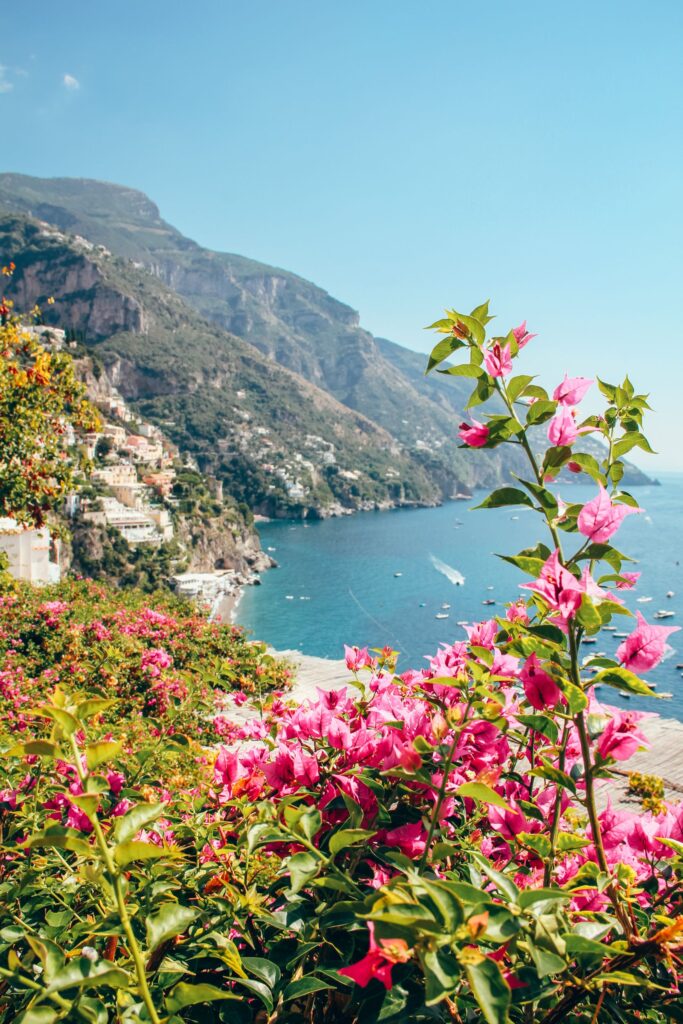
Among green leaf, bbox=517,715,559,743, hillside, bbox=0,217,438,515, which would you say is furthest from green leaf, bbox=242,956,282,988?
hillside, bbox=0,217,438,515

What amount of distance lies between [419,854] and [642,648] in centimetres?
39

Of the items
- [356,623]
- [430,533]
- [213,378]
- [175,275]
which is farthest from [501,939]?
[175,275]

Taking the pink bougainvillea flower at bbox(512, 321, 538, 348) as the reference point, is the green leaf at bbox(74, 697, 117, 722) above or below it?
below

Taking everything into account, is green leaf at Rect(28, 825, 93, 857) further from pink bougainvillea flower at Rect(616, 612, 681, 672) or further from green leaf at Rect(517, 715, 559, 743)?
pink bougainvillea flower at Rect(616, 612, 681, 672)

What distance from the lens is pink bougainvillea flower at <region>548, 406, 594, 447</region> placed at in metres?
0.84

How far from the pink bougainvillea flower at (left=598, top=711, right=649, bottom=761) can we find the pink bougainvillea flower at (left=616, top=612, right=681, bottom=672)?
54 mm

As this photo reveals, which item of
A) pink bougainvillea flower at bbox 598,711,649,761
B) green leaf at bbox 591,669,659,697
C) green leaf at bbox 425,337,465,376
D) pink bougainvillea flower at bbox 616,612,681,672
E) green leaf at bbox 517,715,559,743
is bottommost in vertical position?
pink bougainvillea flower at bbox 598,711,649,761

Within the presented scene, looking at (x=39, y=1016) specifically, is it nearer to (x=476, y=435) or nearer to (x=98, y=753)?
(x=98, y=753)

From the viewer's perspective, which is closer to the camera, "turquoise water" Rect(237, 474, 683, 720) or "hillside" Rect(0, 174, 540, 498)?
"turquoise water" Rect(237, 474, 683, 720)

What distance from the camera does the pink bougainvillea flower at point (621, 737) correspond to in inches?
25.6

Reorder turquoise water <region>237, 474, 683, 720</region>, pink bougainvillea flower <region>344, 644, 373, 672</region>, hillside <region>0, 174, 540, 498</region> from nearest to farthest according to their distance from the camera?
pink bougainvillea flower <region>344, 644, 373, 672</region>
turquoise water <region>237, 474, 683, 720</region>
hillside <region>0, 174, 540, 498</region>

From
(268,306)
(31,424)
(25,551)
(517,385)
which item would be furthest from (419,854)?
(268,306)

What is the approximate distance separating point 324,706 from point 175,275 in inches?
5896

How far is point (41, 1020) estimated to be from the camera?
49 centimetres
